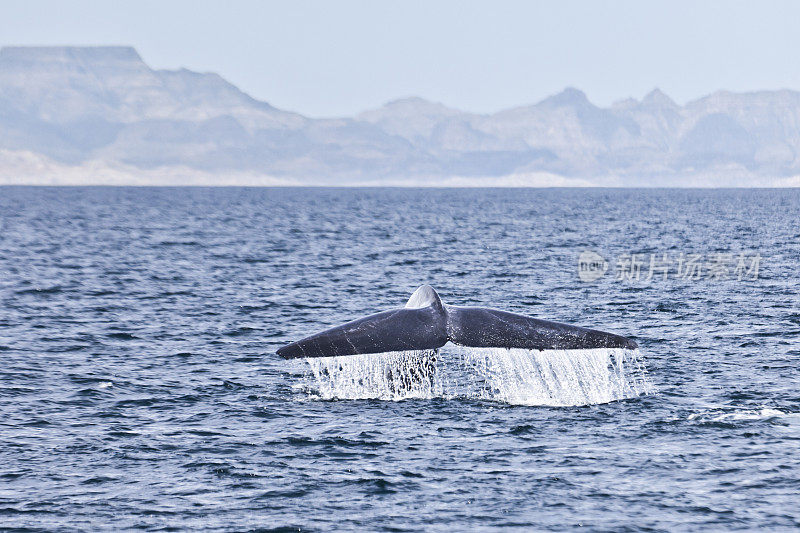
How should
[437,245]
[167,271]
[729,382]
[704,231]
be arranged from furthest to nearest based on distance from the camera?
[704,231]
[437,245]
[167,271]
[729,382]

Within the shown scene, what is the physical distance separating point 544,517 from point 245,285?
31.9 metres

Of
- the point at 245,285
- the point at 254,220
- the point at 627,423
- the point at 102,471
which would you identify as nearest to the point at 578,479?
the point at 627,423

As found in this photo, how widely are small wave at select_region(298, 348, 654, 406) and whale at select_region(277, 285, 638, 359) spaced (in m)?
2.67

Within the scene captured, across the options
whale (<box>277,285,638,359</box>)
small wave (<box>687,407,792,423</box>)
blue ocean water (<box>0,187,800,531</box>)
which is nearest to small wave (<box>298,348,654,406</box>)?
blue ocean water (<box>0,187,800,531</box>)

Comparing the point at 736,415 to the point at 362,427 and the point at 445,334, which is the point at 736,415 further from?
the point at 445,334

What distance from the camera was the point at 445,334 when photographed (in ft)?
50.8

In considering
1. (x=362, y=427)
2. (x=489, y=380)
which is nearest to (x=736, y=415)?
(x=489, y=380)

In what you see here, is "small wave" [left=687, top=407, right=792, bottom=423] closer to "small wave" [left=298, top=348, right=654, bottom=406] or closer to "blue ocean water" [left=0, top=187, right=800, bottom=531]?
"blue ocean water" [left=0, top=187, right=800, bottom=531]

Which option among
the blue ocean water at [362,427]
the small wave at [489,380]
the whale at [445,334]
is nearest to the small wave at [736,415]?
the blue ocean water at [362,427]

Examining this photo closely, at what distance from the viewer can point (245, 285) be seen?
45625mm

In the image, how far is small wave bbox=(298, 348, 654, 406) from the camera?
2036 centimetres

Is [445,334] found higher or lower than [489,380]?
higher

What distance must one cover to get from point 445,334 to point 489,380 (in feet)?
26.9

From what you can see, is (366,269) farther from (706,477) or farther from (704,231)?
(704,231)
